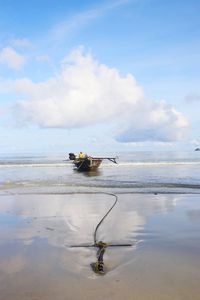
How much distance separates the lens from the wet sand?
4.53 metres

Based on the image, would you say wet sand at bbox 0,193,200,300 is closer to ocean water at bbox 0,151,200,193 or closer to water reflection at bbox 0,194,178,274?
water reflection at bbox 0,194,178,274

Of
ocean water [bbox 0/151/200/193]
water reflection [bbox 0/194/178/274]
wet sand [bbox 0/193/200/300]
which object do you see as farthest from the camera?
ocean water [bbox 0/151/200/193]

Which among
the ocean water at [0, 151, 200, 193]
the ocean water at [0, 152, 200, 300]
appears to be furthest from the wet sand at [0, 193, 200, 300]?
the ocean water at [0, 151, 200, 193]

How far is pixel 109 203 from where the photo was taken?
1268 centimetres

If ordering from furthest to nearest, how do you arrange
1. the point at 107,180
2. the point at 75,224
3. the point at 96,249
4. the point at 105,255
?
the point at 107,180, the point at 75,224, the point at 96,249, the point at 105,255

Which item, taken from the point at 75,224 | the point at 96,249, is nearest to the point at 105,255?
the point at 96,249

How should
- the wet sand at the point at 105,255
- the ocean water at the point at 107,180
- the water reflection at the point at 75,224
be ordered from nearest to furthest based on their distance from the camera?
the wet sand at the point at 105,255 < the water reflection at the point at 75,224 < the ocean water at the point at 107,180

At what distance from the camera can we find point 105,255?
608 centimetres

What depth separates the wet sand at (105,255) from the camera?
4531mm

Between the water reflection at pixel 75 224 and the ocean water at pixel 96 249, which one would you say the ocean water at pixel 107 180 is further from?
the ocean water at pixel 96 249

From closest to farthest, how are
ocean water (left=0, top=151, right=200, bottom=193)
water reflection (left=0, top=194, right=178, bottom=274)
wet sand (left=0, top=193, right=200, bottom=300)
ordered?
wet sand (left=0, top=193, right=200, bottom=300) < water reflection (left=0, top=194, right=178, bottom=274) < ocean water (left=0, top=151, right=200, bottom=193)

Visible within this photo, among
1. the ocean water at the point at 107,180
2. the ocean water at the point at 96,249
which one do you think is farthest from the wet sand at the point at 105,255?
the ocean water at the point at 107,180

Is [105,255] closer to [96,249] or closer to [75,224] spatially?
[96,249]

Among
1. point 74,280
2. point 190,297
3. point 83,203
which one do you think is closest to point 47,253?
point 74,280
